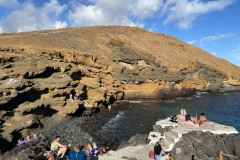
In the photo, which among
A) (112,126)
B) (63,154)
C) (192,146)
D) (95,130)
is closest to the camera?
(63,154)

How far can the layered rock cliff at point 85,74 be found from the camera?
13708mm

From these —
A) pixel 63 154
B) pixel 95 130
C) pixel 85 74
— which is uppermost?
pixel 85 74

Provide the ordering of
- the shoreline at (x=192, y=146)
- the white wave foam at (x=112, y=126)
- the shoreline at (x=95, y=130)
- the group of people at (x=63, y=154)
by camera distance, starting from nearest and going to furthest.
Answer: the group of people at (x=63, y=154) < the shoreline at (x=192, y=146) < the shoreline at (x=95, y=130) < the white wave foam at (x=112, y=126)

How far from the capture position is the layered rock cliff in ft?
45.0

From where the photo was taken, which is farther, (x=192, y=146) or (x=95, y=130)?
(x=95, y=130)

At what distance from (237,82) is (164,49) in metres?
21.2

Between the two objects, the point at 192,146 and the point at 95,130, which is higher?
the point at 192,146

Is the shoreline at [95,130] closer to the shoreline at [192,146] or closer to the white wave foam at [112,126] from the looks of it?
the white wave foam at [112,126]

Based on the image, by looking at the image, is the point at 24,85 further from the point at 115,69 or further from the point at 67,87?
the point at 115,69

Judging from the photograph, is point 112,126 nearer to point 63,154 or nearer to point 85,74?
point 63,154

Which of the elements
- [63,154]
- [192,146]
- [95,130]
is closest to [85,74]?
[95,130]

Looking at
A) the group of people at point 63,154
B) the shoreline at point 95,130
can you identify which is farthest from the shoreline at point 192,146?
the shoreline at point 95,130

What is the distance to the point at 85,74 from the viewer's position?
2195 centimetres

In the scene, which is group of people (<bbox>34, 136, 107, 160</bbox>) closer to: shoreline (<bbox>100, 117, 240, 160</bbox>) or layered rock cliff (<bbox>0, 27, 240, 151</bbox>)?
shoreline (<bbox>100, 117, 240, 160</bbox>)
